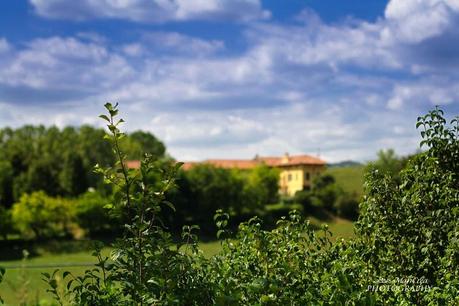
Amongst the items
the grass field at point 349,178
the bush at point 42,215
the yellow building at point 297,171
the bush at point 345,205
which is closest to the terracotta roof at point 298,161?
the yellow building at point 297,171

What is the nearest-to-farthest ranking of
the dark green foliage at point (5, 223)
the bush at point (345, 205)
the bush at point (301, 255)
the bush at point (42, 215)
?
the bush at point (301, 255), the dark green foliage at point (5, 223), the bush at point (42, 215), the bush at point (345, 205)

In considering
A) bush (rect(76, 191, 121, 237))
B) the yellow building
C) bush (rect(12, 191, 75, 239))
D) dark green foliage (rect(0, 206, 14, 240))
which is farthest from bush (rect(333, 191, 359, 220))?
dark green foliage (rect(0, 206, 14, 240))

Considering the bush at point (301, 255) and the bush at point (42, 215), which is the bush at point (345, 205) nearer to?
the bush at point (42, 215)

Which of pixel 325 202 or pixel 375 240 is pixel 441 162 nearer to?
pixel 375 240

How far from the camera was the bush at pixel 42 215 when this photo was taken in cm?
5712

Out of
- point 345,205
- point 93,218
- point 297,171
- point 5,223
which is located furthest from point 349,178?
point 5,223

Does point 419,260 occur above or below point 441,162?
below

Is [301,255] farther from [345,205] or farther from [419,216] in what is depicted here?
[345,205]

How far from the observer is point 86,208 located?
58438mm

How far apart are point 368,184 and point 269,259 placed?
5.08ft

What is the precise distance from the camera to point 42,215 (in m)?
57.3

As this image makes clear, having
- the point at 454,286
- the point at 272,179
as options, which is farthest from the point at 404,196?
the point at 272,179

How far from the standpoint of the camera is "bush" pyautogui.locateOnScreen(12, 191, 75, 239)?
57.1 meters

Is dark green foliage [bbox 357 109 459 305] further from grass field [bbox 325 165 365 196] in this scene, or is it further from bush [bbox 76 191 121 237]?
grass field [bbox 325 165 365 196]
